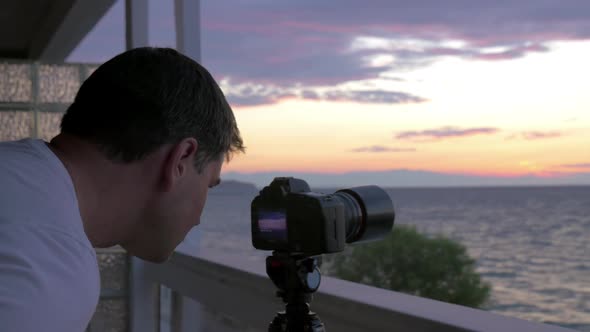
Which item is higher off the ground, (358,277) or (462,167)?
(462,167)

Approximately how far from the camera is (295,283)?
1.24 m

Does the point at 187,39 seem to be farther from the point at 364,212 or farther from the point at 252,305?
the point at 364,212

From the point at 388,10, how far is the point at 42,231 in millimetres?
45008

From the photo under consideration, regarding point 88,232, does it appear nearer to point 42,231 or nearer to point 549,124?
point 42,231

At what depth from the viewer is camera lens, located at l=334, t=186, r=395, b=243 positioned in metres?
1.26

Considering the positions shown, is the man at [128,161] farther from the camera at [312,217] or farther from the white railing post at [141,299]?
the white railing post at [141,299]

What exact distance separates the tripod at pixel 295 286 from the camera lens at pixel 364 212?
9 cm

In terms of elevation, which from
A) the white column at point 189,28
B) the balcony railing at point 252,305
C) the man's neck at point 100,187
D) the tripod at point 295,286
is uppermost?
the white column at point 189,28

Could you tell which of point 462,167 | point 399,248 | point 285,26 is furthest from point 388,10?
point 399,248

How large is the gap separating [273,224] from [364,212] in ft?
0.53

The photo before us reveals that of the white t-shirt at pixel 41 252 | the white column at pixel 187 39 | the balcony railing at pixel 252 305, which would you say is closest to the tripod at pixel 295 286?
the balcony railing at pixel 252 305

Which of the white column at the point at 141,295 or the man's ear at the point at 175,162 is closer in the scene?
the man's ear at the point at 175,162

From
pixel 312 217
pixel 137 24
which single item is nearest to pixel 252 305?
pixel 312 217

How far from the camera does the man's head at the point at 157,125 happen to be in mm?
918
